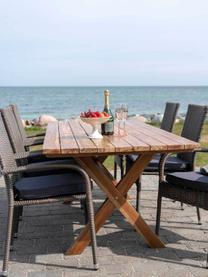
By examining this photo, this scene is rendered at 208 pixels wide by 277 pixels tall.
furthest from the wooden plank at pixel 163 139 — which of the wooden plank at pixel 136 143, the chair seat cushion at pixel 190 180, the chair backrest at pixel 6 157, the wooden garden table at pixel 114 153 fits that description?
the chair backrest at pixel 6 157

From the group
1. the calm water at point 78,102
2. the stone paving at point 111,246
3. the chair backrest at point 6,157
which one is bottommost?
the calm water at point 78,102

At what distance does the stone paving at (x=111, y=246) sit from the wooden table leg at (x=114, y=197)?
75 mm

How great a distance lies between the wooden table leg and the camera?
9.89 ft

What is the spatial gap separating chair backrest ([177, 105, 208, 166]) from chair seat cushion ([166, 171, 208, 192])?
22.3 inches

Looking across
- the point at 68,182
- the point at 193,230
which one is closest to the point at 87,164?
the point at 68,182

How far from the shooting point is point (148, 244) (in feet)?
10.4

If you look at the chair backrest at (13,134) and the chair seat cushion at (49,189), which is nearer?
the chair seat cushion at (49,189)

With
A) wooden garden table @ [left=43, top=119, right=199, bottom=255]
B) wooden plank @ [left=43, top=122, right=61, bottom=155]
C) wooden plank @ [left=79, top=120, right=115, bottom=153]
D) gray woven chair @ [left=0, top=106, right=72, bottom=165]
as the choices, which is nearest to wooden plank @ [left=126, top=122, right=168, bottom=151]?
wooden garden table @ [left=43, top=119, right=199, bottom=255]

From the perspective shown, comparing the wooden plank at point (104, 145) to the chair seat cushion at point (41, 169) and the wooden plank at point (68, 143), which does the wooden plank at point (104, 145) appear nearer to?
the wooden plank at point (68, 143)

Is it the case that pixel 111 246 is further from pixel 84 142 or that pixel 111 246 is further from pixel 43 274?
pixel 84 142

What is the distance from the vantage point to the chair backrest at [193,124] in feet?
12.2

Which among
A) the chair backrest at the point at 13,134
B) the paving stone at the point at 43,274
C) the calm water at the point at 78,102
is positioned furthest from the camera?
the calm water at the point at 78,102

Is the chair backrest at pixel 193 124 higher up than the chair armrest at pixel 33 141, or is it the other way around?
the chair backrest at pixel 193 124

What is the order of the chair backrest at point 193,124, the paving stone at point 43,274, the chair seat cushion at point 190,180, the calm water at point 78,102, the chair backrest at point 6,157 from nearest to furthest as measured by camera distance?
the paving stone at point 43,274, the chair backrest at point 6,157, the chair seat cushion at point 190,180, the chair backrest at point 193,124, the calm water at point 78,102
